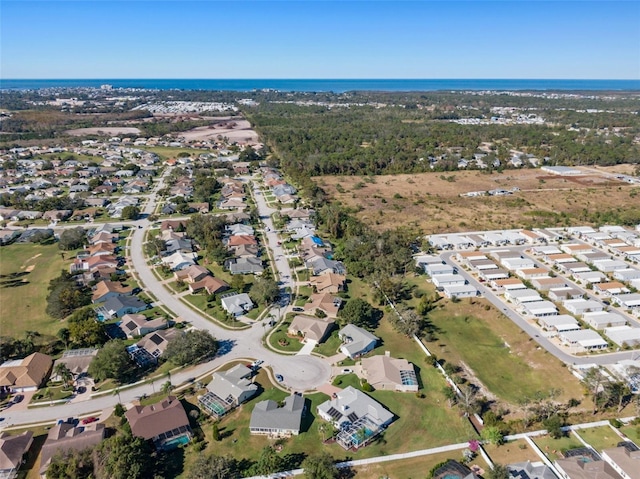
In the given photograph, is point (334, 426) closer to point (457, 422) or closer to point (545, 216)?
point (457, 422)

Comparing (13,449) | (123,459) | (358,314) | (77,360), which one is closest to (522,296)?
(358,314)

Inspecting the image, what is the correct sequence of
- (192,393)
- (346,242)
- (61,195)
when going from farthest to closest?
1. (61,195)
2. (346,242)
3. (192,393)

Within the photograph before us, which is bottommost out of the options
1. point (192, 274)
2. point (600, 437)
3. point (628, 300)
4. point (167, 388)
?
point (600, 437)

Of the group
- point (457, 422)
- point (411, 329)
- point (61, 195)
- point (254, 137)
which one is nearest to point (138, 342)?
point (411, 329)

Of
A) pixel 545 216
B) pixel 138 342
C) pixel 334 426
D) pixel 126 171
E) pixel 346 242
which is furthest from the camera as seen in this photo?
pixel 126 171

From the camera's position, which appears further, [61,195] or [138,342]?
[61,195]

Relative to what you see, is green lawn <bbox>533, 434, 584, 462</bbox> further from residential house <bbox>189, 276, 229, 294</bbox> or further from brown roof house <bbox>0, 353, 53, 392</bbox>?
brown roof house <bbox>0, 353, 53, 392</bbox>

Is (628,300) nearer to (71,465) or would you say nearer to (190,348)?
(190,348)

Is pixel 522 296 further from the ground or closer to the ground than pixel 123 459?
closer to the ground
